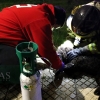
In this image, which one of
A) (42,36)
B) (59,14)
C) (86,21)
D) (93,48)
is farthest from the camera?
(93,48)

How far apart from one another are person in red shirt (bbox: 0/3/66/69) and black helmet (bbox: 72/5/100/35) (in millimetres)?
413

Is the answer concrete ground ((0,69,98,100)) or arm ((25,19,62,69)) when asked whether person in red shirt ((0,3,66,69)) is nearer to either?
arm ((25,19,62,69))

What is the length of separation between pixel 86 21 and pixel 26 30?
0.85m

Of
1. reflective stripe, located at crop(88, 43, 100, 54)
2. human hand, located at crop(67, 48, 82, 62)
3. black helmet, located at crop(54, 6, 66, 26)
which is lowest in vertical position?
human hand, located at crop(67, 48, 82, 62)

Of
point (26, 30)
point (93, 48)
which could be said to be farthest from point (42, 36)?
point (93, 48)

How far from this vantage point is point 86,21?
2.75 m

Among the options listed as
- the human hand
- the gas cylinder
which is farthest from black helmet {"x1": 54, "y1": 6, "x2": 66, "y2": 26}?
the gas cylinder

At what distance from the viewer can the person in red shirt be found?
2.36 meters

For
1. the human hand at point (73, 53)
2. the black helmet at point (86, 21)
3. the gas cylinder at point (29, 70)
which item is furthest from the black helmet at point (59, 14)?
the gas cylinder at point (29, 70)

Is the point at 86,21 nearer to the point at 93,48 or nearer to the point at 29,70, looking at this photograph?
the point at 93,48

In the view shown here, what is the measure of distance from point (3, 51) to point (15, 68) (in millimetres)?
251

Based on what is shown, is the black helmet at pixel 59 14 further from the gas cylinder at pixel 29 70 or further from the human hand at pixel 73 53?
the gas cylinder at pixel 29 70

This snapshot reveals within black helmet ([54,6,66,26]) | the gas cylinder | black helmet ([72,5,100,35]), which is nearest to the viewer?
the gas cylinder

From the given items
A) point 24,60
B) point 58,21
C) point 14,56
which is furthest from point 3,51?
point 58,21
